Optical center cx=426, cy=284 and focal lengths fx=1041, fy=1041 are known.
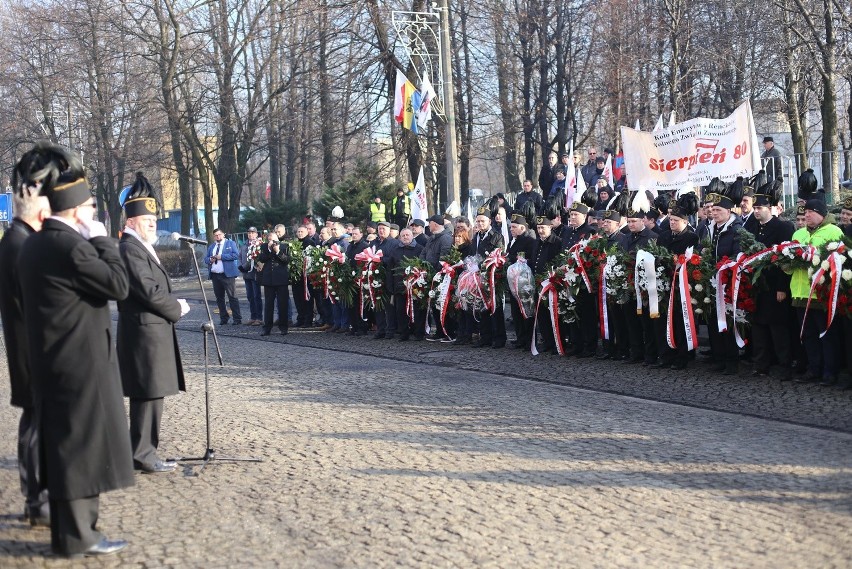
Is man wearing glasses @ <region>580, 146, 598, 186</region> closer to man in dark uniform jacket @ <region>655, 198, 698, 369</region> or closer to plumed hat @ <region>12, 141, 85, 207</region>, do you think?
man in dark uniform jacket @ <region>655, 198, 698, 369</region>

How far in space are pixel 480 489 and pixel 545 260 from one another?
303 inches

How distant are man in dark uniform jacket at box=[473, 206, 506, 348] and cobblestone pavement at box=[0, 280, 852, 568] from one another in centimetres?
428

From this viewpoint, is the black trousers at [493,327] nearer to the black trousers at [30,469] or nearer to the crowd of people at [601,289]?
the crowd of people at [601,289]

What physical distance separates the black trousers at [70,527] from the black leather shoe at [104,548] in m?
0.03

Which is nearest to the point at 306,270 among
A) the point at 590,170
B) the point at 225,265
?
the point at 225,265

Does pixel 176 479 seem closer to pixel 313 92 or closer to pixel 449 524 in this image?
pixel 449 524

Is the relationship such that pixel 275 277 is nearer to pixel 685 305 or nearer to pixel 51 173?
pixel 685 305

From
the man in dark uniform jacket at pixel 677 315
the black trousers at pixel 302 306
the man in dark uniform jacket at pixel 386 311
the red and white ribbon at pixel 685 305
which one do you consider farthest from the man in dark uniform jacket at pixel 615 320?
the black trousers at pixel 302 306

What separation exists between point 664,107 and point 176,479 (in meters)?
25.8

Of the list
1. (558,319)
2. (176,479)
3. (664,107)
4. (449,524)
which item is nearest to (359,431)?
(176,479)

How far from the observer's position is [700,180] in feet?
51.3

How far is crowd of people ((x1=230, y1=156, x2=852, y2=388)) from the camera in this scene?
11.4 metres

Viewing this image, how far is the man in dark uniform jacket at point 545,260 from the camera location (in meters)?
14.3

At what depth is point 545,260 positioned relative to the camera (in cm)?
1441
